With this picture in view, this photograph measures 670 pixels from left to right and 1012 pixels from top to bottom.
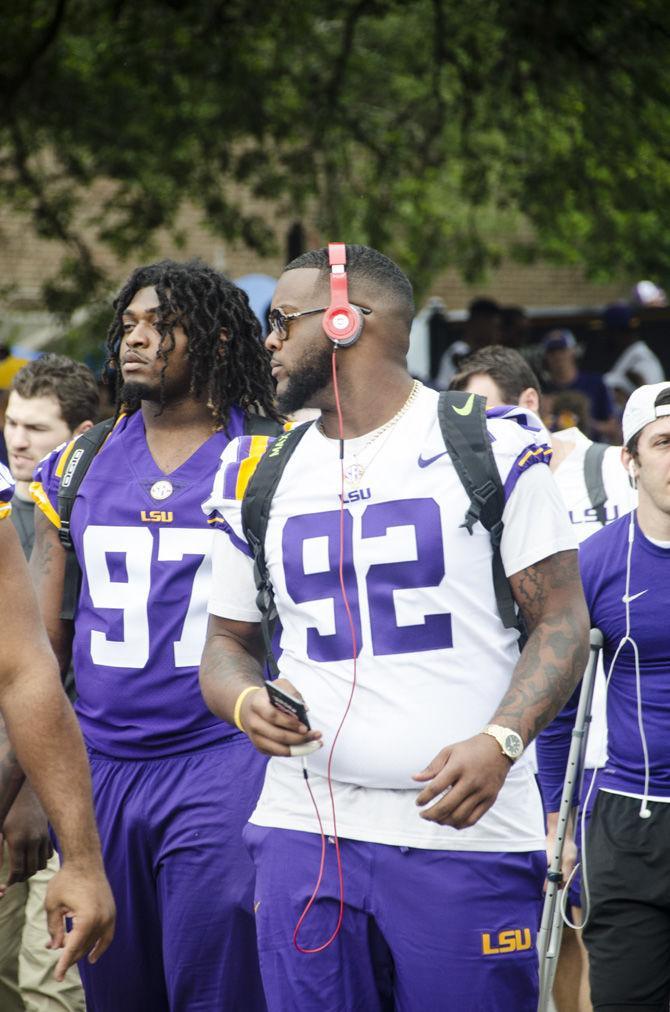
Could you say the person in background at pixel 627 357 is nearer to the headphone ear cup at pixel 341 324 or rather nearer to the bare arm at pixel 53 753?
the headphone ear cup at pixel 341 324

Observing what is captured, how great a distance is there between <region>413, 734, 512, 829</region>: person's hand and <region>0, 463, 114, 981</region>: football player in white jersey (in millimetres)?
730

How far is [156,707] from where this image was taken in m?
4.54

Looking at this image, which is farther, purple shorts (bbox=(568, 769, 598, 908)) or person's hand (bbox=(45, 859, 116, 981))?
purple shorts (bbox=(568, 769, 598, 908))

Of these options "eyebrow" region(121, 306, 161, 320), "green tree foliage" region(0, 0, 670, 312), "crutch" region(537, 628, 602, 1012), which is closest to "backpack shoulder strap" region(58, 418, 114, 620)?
"eyebrow" region(121, 306, 161, 320)

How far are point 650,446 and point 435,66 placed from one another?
9.83m

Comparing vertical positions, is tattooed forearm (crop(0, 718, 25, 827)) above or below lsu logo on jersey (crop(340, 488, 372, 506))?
below

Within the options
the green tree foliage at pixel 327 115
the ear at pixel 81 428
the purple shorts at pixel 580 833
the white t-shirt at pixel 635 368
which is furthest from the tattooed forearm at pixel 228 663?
the white t-shirt at pixel 635 368

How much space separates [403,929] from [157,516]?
165cm

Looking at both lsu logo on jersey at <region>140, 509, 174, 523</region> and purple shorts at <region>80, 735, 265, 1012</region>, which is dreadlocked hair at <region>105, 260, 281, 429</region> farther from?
purple shorts at <region>80, 735, 265, 1012</region>

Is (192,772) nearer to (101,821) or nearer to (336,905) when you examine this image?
(101,821)

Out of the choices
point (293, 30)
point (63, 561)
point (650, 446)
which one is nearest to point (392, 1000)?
point (63, 561)

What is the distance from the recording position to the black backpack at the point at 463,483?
3547 millimetres

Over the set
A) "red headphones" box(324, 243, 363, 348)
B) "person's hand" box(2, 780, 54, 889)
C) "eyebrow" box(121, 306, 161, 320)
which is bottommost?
"person's hand" box(2, 780, 54, 889)

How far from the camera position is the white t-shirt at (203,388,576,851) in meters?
3.50
